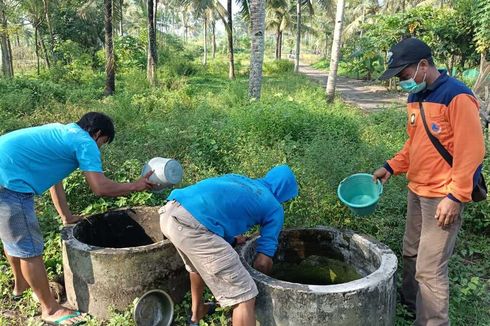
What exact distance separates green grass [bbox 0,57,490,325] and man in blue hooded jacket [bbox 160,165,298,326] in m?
0.63

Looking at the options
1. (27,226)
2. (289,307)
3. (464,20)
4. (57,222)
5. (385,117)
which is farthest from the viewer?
(464,20)

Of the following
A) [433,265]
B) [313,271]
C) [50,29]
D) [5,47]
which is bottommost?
[313,271]

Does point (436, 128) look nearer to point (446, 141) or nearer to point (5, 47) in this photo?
point (446, 141)

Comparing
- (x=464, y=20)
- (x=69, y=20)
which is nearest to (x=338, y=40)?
(x=464, y=20)

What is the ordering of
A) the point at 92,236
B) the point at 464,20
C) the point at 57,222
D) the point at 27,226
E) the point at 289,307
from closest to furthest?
the point at 289,307, the point at 27,226, the point at 92,236, the point at 57,222, the point at 464,20

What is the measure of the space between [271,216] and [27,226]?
5.83ft

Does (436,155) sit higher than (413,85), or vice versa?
→ (413,85)

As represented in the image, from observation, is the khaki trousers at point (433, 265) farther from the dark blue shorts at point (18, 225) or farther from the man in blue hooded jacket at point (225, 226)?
the dark blue shorts at point (18, 225)

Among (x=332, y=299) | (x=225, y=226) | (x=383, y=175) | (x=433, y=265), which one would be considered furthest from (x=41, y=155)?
(x=433, y=265)

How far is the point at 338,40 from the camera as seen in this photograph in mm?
11867

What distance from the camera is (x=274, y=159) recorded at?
495 cm

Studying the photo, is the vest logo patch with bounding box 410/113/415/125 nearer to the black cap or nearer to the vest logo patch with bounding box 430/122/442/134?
the vest logo patch with bounding box 430/122/442/134

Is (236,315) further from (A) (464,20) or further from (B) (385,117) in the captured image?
(A) (464,20)

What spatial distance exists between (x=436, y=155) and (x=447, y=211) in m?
0.35
